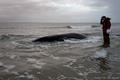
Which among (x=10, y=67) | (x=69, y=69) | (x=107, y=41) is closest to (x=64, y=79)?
(x=69, y=69)

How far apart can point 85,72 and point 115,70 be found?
1.12 metres

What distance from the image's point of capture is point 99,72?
459 cm

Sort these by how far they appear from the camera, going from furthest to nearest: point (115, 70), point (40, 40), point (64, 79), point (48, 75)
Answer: point (40, 40) < point (115, 70) < point (48, 75) < point (64, 79)

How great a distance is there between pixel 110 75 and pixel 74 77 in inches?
47.3

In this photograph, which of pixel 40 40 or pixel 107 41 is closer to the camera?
pixel 107 41

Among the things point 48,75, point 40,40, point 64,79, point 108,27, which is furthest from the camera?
point 40,40

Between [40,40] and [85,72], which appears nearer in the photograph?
[85,72]

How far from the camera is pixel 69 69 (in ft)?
→ 16.3

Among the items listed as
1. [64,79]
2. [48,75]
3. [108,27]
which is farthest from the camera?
[108,27]

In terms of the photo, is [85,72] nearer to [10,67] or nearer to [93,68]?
[93,68]

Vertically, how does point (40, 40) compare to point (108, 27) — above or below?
below

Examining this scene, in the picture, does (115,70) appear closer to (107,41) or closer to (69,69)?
(69,69)

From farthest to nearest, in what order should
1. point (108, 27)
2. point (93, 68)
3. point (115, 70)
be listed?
1. point (108, 27)
2. point (93, 68)
3. point (115, 70)

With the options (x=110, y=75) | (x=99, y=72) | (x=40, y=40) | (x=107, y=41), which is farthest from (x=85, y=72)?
(x=40, y=40)
